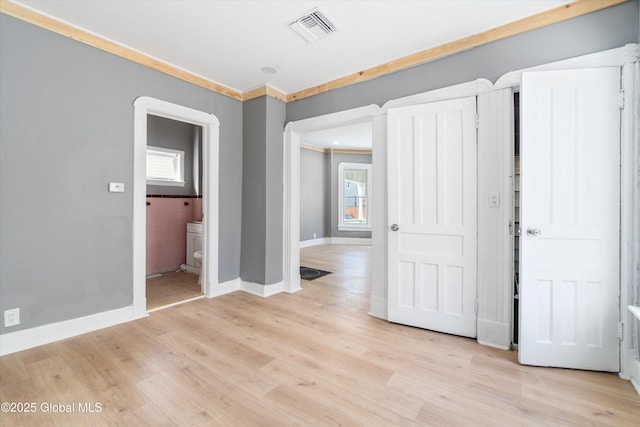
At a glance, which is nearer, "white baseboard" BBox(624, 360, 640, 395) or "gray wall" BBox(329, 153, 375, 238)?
"white baseboard" BBox(624, 360, 640, 395)

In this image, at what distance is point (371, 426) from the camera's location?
1.44 metres

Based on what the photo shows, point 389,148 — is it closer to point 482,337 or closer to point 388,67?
point 388,67

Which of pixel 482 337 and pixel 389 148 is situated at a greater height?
pixel 389 148

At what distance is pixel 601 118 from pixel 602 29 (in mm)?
664

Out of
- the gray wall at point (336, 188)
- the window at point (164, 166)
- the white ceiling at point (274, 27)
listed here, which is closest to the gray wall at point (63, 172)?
the white ceiling at point (274, 27)

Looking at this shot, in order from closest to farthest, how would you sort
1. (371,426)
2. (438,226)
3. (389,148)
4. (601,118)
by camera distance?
1. (371,426)
2. (601,118)
3. (438,226)
4. (389,148)

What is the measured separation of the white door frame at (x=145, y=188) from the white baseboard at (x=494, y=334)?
2.91 m

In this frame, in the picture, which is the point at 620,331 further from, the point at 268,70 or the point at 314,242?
the point at 314,242

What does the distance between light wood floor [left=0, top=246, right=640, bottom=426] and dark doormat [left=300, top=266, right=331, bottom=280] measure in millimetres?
1715

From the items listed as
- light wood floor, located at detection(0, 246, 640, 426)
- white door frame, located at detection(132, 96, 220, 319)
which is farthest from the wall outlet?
white door frame, located at detection(132, 96, 220, 319)

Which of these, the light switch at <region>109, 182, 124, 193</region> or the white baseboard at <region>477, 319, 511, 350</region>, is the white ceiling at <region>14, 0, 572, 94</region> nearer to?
the light switch at <region>109, 182, 124, 193</region>

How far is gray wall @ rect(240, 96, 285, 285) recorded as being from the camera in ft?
11.7

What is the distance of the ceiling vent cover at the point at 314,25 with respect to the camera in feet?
7.27

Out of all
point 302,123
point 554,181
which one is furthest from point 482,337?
point 302,123
